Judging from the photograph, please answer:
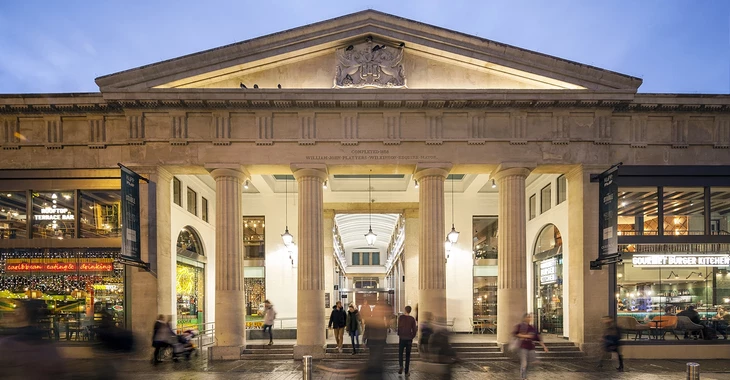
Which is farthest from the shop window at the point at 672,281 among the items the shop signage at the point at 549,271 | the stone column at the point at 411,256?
the stone column at the point at 411,256

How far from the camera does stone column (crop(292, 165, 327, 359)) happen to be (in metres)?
16.4

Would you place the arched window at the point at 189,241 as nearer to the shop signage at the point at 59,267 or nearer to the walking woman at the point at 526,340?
the shop signage at the point at 59,267

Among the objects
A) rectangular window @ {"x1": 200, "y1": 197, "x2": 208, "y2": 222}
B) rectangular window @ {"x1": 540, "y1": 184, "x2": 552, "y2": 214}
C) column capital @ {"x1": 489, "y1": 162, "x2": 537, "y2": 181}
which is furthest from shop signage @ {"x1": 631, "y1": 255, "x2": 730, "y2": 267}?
rectangular window @ {"x1": 200, "y1": 197, "x2": 208, "y2": 222}

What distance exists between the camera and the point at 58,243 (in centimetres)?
1658

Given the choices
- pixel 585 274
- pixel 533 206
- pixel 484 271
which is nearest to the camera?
pixel 585 274

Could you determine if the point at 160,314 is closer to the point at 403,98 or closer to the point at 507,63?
the point at 403,98

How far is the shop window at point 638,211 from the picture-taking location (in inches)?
666

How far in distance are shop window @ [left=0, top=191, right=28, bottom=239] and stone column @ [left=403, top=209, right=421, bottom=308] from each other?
14.7 metres

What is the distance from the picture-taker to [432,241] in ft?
55.1

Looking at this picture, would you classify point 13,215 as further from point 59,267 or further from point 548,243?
point 548,243

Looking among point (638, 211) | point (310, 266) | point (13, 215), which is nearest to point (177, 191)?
point (13, 215)

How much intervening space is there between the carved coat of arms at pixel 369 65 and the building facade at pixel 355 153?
0.04 m

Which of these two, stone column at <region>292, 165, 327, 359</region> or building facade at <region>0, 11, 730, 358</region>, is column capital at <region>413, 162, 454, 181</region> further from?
stone column at <region>292, 165, 327, 359</region>

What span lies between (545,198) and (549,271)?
2.84 meters
